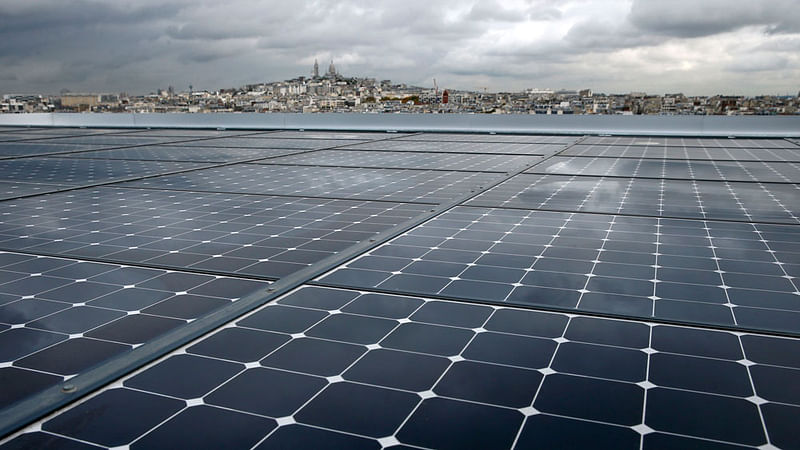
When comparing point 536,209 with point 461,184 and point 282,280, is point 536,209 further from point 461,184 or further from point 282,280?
point 282,280

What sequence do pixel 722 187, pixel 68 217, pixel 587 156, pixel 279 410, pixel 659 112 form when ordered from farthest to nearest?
pixel 659 112
pixel 587 156
pixel 722 187
pixel 68 217
pixel 279 410

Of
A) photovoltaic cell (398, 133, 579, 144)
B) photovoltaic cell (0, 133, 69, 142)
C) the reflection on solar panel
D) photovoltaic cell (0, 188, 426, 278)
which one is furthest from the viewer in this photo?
photovoltaic cell (0, 133, 69, 142)

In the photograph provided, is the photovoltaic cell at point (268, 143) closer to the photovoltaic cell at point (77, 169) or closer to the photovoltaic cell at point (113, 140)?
the photovoltaic cell at point (113, 140)

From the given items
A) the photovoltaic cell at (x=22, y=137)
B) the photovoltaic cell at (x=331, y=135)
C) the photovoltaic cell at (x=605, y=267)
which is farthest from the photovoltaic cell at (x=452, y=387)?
the photovoltaic cell at (x=22, y=137)

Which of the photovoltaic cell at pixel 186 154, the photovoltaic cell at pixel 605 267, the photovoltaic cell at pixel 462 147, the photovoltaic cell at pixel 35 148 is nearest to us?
the photovoltaic cell at pixel 605 267

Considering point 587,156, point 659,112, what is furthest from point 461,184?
point 659,112

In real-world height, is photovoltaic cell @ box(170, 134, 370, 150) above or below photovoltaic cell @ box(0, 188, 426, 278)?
above

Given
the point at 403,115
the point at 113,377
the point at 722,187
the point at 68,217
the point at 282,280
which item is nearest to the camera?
the point at 113,377

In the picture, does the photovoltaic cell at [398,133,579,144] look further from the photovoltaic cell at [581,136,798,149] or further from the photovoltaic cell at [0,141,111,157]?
the photovoltaic cell at [0,141,111,157]

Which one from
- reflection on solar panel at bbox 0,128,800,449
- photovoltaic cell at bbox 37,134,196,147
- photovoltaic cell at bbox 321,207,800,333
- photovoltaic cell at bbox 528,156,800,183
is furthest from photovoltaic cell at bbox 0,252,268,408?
photovoltaic cell at bbox 37,134,196,147
